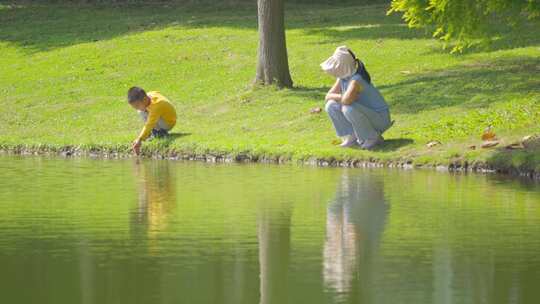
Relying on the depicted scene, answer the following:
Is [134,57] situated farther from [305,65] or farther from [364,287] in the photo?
[364,287]

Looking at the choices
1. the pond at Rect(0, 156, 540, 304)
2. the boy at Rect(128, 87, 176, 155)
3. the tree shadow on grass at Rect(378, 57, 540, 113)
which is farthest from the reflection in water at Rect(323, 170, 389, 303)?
the tree shadow on grass at Rect(378, 57, 540, 113)

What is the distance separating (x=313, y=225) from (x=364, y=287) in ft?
12.7

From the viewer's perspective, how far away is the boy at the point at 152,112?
24.1 m

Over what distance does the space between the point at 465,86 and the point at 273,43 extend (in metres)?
4.71

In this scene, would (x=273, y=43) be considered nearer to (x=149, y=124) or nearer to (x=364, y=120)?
(x=149, y=124)

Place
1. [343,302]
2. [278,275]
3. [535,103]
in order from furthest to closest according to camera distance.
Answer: [535,103], [278,275], [343,302]

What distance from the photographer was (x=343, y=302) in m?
10.2

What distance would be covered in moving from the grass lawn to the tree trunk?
50cm

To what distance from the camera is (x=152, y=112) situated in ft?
80.4

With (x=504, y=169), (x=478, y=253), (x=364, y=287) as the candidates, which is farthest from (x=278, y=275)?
(x=504, y=169)

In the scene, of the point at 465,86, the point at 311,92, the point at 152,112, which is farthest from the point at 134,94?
the point at 465,86

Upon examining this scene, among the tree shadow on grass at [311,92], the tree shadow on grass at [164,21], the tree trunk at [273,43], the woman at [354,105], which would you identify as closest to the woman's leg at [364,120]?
the woman at [354,105]

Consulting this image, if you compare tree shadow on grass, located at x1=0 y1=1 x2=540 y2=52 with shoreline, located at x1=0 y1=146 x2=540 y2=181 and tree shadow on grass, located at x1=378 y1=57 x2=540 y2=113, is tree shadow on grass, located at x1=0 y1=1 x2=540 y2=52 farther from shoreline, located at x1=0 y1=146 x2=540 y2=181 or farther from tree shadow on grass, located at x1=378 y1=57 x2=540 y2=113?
shoreline, located at x1=0 y1=146 x2=540 y2=181

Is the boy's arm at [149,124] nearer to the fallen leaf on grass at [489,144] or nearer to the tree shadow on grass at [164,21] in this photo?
the fallen leaf on grass at [489,144]
